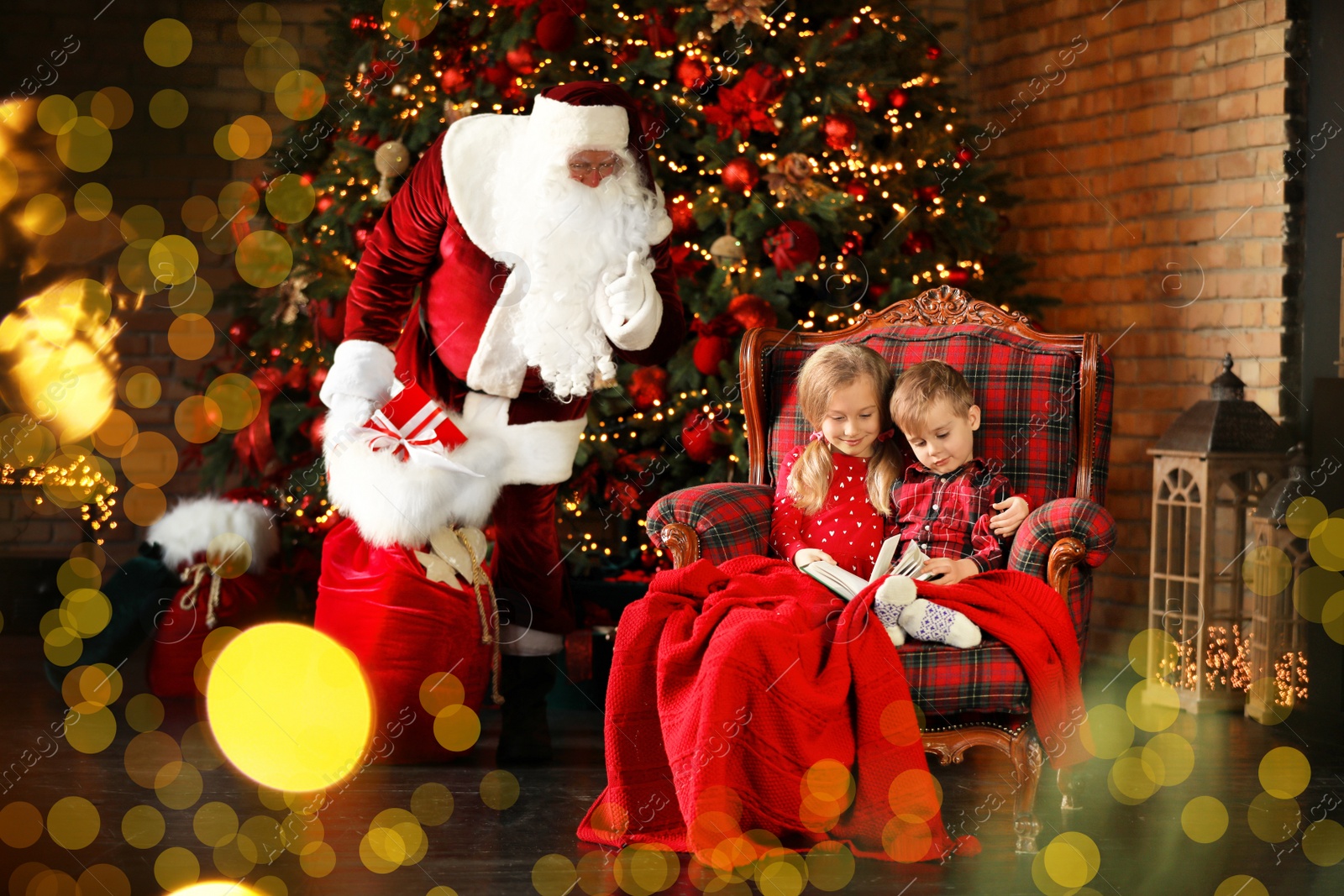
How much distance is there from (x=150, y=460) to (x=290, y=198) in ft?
4.25

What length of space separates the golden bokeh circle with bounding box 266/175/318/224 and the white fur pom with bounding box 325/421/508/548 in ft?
3.96

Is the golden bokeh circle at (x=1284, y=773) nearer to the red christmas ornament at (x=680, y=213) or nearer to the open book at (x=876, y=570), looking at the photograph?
the open book at (x=876, y=570)

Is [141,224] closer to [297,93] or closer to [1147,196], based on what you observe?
[297,93]

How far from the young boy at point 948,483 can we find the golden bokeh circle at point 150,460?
2951mm

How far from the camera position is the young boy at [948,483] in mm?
2562

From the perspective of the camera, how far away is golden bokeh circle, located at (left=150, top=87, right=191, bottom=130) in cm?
447

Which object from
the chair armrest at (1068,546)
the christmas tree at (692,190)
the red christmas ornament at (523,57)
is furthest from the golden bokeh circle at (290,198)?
the chair armrest at (1068,546)

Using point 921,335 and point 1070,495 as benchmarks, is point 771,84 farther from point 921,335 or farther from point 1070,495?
point 1070,495

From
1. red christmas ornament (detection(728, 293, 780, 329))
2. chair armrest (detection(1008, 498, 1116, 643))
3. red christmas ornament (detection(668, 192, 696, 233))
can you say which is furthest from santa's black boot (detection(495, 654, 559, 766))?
red christmas ornament (detection(668, 192, 696, 233))

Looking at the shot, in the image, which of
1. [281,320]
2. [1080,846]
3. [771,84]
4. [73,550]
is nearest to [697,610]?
[1080,846]

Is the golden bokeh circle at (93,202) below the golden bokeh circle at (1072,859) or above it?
above

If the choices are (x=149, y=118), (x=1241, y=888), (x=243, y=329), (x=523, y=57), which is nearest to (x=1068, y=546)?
(x=1241, y=888)

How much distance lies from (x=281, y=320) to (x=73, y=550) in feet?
4.44

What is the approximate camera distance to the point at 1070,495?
2738mm
